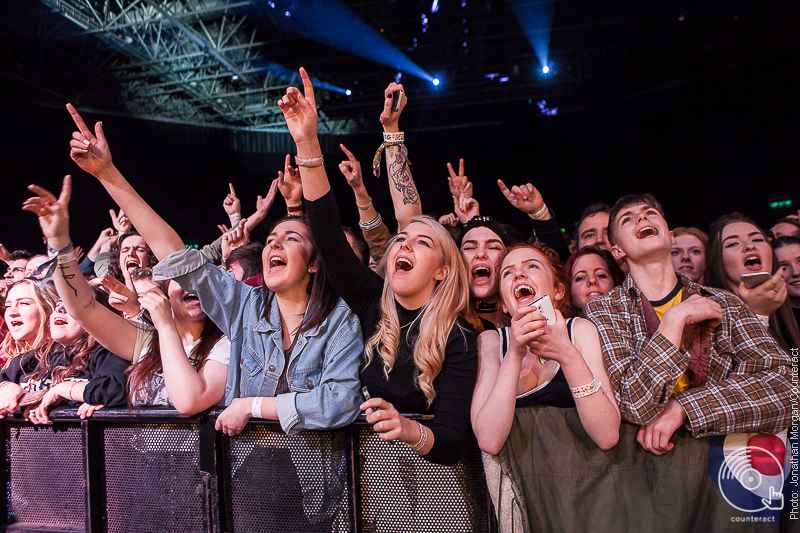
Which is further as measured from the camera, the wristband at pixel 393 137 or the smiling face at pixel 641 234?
the wristband at pixel 393 137

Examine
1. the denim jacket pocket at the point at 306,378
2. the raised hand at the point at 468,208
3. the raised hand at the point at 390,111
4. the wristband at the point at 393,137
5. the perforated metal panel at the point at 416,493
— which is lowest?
the perforated metal panel at the point at 416,493

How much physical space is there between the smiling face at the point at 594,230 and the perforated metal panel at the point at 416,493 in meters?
1.99

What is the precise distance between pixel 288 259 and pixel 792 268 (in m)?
2.55

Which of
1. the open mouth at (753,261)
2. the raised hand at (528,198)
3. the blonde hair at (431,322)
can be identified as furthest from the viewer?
the raised hand at (528,198)

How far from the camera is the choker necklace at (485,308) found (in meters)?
2.39

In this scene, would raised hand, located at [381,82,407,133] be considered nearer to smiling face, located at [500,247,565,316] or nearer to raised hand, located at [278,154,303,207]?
raised hand, located at [278,154,303,207]

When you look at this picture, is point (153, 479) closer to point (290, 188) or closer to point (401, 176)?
point (290, 188)

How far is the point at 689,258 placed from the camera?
121 inches

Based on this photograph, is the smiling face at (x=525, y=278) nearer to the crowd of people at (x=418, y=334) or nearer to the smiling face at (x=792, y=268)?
the crowd of people at (x=418, y=334)

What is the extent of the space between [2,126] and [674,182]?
1093 centimetres

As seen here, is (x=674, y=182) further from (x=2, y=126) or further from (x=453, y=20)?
(x=2, y=126)

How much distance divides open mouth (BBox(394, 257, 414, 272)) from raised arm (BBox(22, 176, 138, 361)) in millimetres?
1240

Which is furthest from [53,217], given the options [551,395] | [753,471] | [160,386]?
[753,471]

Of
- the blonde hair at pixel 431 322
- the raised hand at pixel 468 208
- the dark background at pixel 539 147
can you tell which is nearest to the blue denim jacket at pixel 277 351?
the blonde hair at pixel 431 322
